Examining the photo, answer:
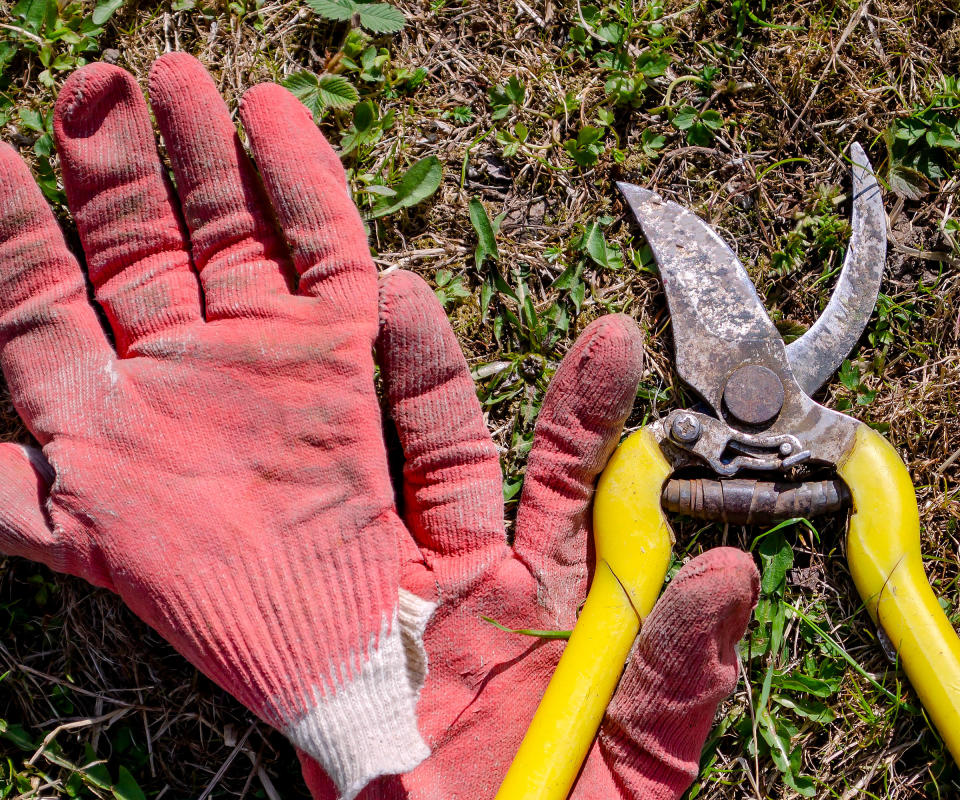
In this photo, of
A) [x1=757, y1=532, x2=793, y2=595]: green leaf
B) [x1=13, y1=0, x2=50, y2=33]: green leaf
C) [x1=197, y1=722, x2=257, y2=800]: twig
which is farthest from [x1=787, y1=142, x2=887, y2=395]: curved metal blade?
[x1=13, y1=0, x2=50, y2=33]: green leaf

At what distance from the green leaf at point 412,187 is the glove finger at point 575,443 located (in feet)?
1.74

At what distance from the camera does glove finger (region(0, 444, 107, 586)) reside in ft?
5.53

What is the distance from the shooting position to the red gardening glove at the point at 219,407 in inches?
66.6

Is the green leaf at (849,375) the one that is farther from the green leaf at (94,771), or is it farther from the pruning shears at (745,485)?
the green leaf at (94,771)

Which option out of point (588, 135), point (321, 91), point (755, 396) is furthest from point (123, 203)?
point (755, 396)

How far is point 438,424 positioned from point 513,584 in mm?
373

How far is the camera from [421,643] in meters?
1.74

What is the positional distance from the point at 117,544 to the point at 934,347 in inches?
74.7

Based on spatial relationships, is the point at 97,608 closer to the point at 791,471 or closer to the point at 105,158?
the point at 105,158

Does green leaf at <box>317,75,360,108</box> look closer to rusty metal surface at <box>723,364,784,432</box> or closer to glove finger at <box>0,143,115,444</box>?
glove finger at <box>0,143,115,444</box>

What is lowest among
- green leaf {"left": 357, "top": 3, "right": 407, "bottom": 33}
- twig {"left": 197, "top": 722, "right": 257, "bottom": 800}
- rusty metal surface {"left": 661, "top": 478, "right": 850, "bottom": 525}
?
twig {"left": 197, "top": 722, "right": 257, "bottom": 800}

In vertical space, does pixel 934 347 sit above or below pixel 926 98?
below

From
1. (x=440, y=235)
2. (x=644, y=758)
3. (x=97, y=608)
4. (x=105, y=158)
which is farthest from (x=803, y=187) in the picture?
(x=97, y=608)

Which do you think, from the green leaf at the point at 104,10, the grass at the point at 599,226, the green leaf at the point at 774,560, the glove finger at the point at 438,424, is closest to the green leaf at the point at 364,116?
the grass at the point at 599,226
